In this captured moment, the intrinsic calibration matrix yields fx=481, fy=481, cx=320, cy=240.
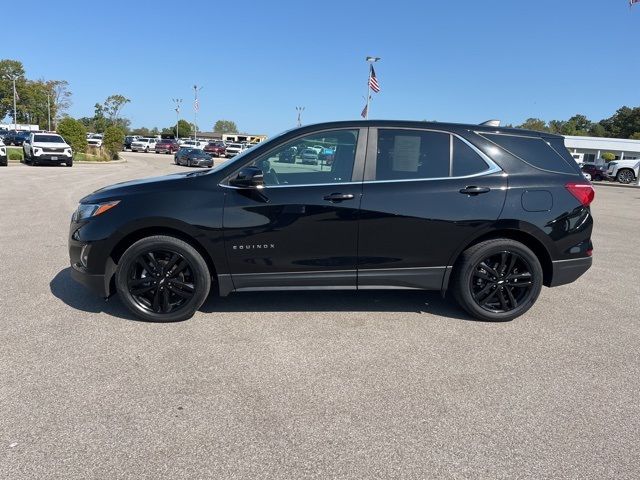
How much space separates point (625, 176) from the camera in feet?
105

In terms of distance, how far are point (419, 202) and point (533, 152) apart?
49.5 inches

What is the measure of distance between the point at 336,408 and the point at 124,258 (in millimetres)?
2322

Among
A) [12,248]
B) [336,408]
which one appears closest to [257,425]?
[336,408]

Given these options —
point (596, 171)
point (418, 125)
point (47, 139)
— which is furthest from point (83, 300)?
point (596, 171)

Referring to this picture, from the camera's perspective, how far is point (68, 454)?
8.24ft

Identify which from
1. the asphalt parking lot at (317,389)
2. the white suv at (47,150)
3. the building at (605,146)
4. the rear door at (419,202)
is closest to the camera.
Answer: the asphalt parking lot at (317,389)

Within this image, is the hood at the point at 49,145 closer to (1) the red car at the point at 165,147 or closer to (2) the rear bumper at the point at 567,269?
(2) the rear bumper at the point at 567,269

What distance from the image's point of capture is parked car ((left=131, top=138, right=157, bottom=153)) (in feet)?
193

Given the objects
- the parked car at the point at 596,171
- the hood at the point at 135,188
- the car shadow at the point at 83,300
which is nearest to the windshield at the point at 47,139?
the car shadow at the point at 83,300

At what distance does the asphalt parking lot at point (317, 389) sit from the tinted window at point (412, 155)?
54.0 inches

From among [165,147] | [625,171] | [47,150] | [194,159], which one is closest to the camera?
[47,150]

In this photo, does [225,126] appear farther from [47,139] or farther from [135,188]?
[135,188]

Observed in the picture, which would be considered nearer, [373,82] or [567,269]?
[567,269]

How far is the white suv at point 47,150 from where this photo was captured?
79.0ft
